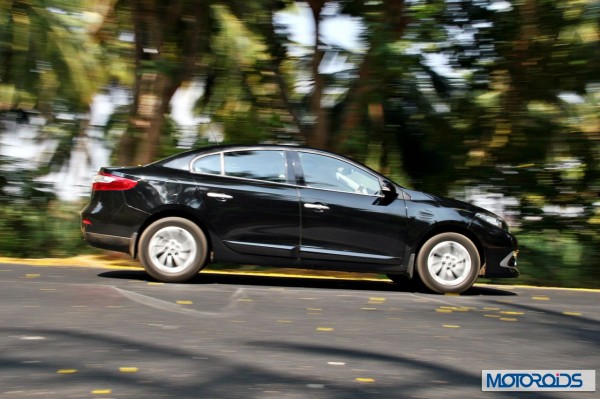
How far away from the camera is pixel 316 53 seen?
51.2 ft

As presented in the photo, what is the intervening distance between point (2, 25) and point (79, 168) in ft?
9.21

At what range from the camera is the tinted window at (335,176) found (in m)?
10.4

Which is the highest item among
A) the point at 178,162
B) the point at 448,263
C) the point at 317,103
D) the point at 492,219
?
the point at 317,103

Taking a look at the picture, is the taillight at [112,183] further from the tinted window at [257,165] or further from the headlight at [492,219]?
the headlight at [492,219]

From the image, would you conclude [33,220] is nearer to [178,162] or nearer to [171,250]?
[178,162]

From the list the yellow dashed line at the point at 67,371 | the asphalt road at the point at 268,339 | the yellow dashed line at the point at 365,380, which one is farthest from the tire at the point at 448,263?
the yellow dashed line at the point at 67,371

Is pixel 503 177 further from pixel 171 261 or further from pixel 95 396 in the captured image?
pixel 95 396

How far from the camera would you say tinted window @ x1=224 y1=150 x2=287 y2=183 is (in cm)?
1045

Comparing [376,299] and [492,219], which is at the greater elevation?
[492,219]

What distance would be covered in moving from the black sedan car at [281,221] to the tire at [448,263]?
1cm

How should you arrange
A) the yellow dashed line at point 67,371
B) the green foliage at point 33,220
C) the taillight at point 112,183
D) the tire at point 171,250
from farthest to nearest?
the green foliage at point 33,220 → the taillight at point 112,183 → the tire at point 171,250 → the yellow dashed line at point 67,371

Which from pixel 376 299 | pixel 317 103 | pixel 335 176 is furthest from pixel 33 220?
pixel 376 299

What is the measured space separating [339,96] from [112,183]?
597 cm

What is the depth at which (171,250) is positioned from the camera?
1026 cm
